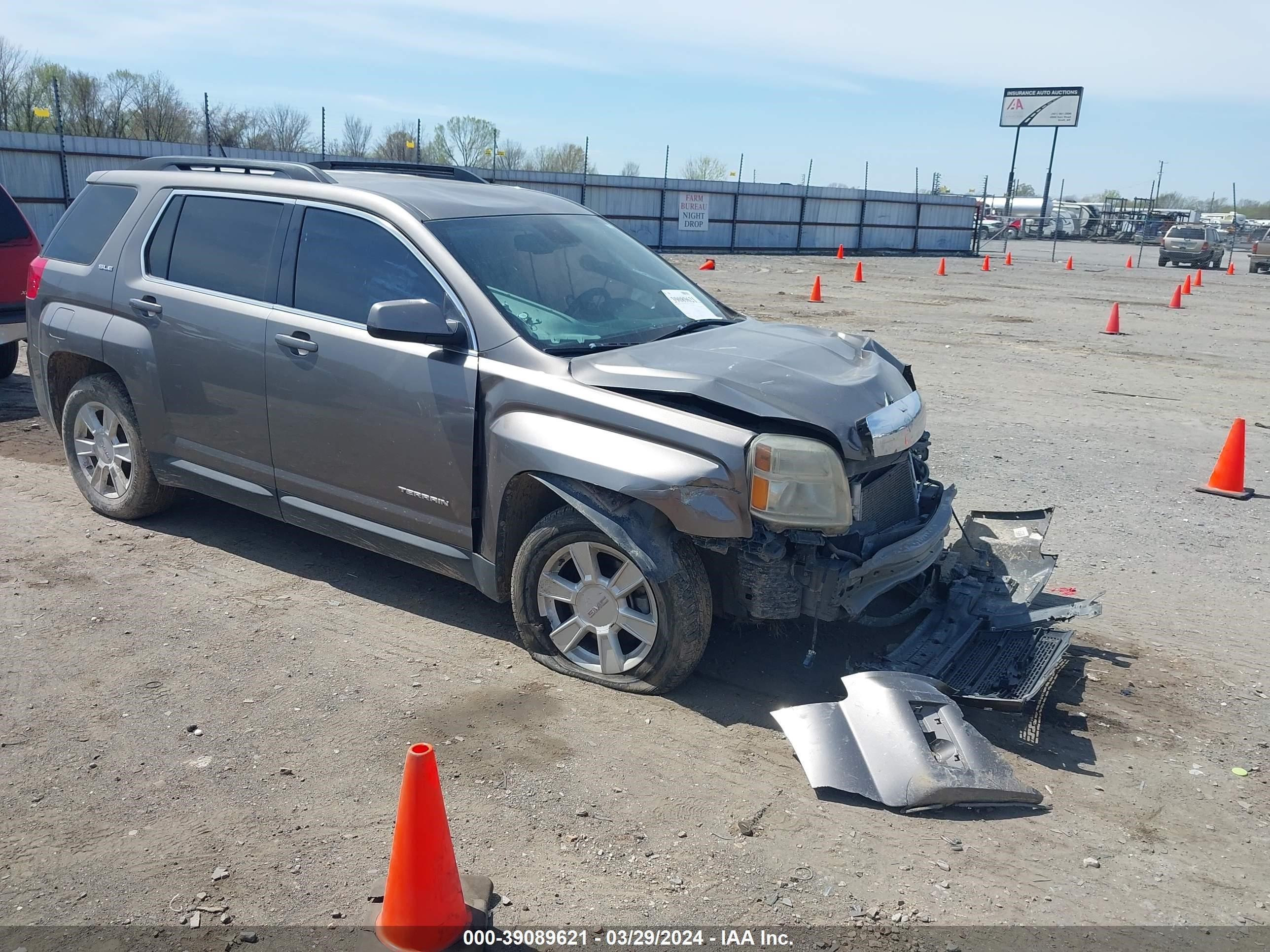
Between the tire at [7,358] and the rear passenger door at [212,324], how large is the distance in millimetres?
5278

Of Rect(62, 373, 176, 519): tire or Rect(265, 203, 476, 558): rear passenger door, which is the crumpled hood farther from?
Rect(62, 373, 176, 519): tire

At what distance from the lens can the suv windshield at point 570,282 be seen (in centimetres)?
462

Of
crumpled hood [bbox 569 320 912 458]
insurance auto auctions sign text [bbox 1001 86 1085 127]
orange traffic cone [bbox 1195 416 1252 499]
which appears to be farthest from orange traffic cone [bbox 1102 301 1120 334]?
insurance auto auctions sign text [bbox 1001 86 1085 127]

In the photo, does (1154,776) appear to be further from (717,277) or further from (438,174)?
(717,277)

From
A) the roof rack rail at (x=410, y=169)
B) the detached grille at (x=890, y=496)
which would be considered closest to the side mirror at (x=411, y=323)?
the roof rack rail at (x=410, y=169)

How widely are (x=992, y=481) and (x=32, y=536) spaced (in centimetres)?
626

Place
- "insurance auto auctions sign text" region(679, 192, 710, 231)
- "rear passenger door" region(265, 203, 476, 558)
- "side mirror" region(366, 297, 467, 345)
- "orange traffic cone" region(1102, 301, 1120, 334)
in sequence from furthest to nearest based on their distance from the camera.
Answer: "insurance auto auctions sign text" region(679, 192, 710, 231) → "orange traffic cone" region(1102, 301, 1120, 334) → "rear passenger door" region(265, 203, 476, 558) → "side mirror" region(366, 297, 467, 345)

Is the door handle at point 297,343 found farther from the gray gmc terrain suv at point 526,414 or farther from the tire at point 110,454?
the tire at point 110,454

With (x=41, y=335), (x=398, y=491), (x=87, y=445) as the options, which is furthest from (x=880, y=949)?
(x=41, y=335)

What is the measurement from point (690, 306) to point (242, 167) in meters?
2.56

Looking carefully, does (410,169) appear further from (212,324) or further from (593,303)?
(593,303)

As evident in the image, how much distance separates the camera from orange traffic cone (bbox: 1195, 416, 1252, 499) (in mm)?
7504

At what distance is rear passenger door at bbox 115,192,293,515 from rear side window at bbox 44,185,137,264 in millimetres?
353

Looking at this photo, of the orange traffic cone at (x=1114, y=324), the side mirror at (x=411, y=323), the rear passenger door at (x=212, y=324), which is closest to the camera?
the side mirror at (x=411, y=323)
